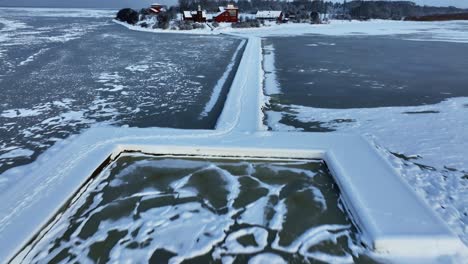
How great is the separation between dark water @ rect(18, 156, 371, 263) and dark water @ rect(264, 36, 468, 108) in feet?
10.0

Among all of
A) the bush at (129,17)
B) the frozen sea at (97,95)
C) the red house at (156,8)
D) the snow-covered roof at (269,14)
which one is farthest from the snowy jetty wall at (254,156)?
the red house at (156,8)

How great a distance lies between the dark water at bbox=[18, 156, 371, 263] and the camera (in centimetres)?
242

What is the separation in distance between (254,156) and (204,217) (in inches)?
47.4

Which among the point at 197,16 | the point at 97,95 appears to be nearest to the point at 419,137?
the point at 97,95

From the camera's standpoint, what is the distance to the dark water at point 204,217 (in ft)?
7.94

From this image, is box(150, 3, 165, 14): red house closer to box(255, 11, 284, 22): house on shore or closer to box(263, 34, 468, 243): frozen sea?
box(255, 11, 284, 22): house on shore

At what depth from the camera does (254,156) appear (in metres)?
3.83

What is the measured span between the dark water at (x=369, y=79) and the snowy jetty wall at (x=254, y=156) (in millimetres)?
2150

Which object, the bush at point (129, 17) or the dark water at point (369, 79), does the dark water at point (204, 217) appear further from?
the bush at point (129, 17)

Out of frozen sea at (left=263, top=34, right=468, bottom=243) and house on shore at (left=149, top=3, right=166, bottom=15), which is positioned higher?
house on shore at (left=149, top=3, right=166, bottom=15)

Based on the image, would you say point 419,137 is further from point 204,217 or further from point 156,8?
point 156,8

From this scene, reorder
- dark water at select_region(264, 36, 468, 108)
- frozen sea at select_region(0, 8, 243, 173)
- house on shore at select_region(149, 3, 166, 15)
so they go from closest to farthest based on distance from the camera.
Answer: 1. frozen sea at select_region(0, 8, 243, 173)
2. dark water at select_region(264, 36, 468, 108)
3. house on shore at select_region(149, 3, 166, 15)

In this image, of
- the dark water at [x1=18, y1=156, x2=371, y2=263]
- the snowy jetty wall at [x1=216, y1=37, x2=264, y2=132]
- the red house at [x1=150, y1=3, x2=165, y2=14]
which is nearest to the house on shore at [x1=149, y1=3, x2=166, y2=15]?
the red house at [x1=150, y1=3, x2=165, y2=14]

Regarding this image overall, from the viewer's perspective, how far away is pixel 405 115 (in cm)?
546
